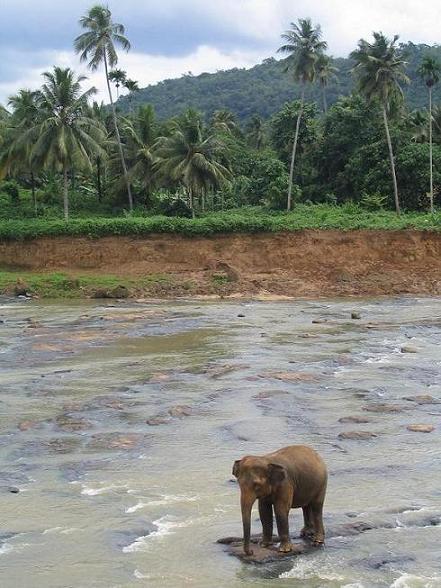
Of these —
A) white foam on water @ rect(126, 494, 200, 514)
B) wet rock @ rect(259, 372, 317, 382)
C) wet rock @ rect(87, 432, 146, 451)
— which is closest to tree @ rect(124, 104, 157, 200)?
wet rock @ rect(259, 372, 317, 382)

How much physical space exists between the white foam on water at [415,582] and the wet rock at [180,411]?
7.01m

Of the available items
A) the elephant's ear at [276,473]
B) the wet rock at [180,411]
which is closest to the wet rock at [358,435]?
the wet rock at [180,411]

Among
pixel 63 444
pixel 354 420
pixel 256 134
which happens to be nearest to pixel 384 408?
pixel 354 420

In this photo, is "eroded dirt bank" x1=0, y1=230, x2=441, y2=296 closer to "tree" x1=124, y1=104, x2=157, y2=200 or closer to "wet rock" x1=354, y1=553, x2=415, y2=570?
"tree" x1=124, y1=104, x2=157, y2=200

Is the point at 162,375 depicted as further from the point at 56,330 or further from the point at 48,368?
the point at 56,330

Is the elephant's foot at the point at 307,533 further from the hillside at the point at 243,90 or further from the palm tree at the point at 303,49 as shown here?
the hillside at the point at 243,90

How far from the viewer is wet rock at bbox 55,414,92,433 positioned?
12.9m

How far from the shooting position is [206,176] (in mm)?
49719

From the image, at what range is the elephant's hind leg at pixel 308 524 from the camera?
783 centimetres

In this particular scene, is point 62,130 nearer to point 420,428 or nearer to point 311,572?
point 420,428

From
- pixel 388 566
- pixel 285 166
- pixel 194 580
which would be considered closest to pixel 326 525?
pixel 388 566

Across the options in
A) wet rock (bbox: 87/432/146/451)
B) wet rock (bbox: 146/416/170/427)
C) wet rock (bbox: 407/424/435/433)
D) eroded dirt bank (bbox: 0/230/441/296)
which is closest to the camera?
wet rock (bbox: 87/432/146/451)

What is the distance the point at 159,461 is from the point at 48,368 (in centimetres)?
863

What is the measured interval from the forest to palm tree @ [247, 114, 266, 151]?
1838 centimetres
